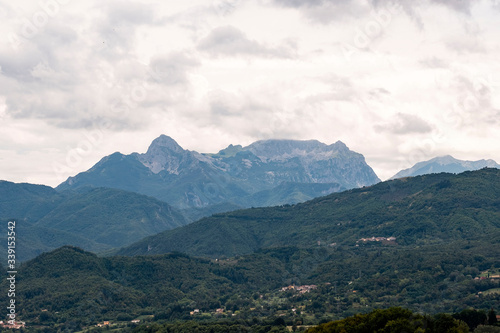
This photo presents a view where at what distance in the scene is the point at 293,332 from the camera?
18112cm

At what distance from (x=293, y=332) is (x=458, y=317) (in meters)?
51.1

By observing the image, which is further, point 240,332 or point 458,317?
point 240,332

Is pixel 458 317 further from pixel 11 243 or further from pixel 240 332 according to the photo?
pixel 11 243

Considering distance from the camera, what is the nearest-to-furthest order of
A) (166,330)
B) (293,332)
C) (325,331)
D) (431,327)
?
(431,327) → (325,331) → (293,332) → (166,330)

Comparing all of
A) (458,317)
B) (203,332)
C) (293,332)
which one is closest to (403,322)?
(458,317)

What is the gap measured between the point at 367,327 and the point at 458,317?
3172cm

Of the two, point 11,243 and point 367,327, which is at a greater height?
point 11,243

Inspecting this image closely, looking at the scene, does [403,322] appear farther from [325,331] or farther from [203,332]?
[203,332]

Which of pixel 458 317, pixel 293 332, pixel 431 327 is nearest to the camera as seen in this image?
pixel 431 327

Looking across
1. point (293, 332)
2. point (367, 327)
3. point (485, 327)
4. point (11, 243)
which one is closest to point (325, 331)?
point (367, 327)

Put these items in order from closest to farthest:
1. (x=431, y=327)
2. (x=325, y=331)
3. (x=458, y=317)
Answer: (x=431, y=327)
(x=325, y=331)
(x=458, y=317)

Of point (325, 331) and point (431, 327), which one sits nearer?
point (431, 327)

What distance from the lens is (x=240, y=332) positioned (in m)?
184

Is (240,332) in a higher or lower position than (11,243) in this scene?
lower
